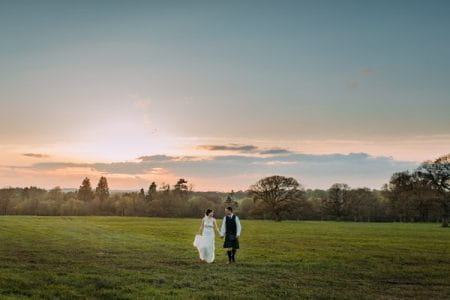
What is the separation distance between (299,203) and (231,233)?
266 ft

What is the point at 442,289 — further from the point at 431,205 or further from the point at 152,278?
the point at 431,205

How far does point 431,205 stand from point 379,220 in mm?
31208

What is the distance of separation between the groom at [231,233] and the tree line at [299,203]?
69080 mm

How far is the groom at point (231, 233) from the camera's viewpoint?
74.6 feet

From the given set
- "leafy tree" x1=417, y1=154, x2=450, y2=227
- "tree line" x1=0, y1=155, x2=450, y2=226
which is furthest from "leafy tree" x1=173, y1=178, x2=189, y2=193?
"leafy tree" x1=417, y1=154, x2=450, y2=227

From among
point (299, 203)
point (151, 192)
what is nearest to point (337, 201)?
point (299, 203)

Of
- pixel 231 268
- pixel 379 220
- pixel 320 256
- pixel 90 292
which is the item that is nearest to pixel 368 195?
pixel 379 220

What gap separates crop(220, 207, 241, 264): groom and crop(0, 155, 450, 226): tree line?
69.1m

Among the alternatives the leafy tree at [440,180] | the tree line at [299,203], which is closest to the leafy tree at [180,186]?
the tree line at [299,203]

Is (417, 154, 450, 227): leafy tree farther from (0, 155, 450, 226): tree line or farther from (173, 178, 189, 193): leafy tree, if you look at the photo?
(173, 178, 189, 193): leafy tree

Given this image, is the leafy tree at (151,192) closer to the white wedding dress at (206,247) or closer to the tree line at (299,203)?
the tree line at (299,203)

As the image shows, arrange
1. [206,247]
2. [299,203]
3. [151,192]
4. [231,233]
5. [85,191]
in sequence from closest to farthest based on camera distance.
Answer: [206,247] < [231,233] < [299,203] < [151,192] < [85,191]

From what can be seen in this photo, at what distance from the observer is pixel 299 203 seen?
101938 millimetres

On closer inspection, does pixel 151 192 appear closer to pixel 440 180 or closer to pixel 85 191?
pixel 85 191
